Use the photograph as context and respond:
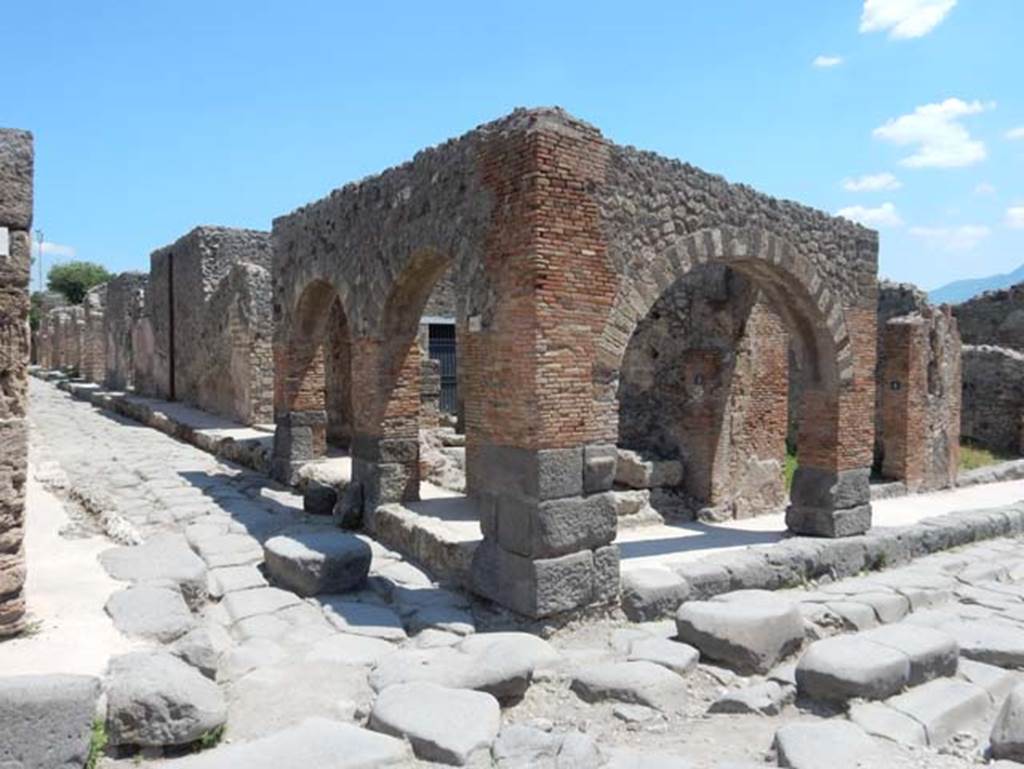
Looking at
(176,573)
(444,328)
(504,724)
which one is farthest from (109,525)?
(444,328)

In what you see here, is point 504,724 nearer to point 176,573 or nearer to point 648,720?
point 648,720

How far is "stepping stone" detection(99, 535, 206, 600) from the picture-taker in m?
6.23

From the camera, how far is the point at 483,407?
7246mm

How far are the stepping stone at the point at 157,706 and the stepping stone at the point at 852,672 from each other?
3893 millimetres

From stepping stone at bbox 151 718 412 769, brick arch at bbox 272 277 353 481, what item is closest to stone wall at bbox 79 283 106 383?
brick arch at bbox 272 277 353 481

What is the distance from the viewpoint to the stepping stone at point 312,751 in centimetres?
400

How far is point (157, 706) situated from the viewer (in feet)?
14.1

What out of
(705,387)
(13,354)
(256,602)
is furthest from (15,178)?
(705,387)

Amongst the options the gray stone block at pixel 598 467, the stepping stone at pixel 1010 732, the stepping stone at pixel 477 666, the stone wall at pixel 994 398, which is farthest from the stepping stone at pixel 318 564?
the stone wall at pixel 994 398

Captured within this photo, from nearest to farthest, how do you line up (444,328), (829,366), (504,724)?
(504,724) → (829,366) → (444,328)

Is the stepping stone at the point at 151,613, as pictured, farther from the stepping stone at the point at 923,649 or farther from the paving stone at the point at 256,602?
the stepping stone at the point at 923,649

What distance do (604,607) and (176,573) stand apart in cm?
366

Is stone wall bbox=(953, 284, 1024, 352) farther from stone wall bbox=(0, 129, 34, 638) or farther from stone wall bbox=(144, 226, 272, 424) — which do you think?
stone wall bbox=(0, 129, 34, 638)

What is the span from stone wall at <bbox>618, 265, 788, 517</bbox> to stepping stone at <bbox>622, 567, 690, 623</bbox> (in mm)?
3520
